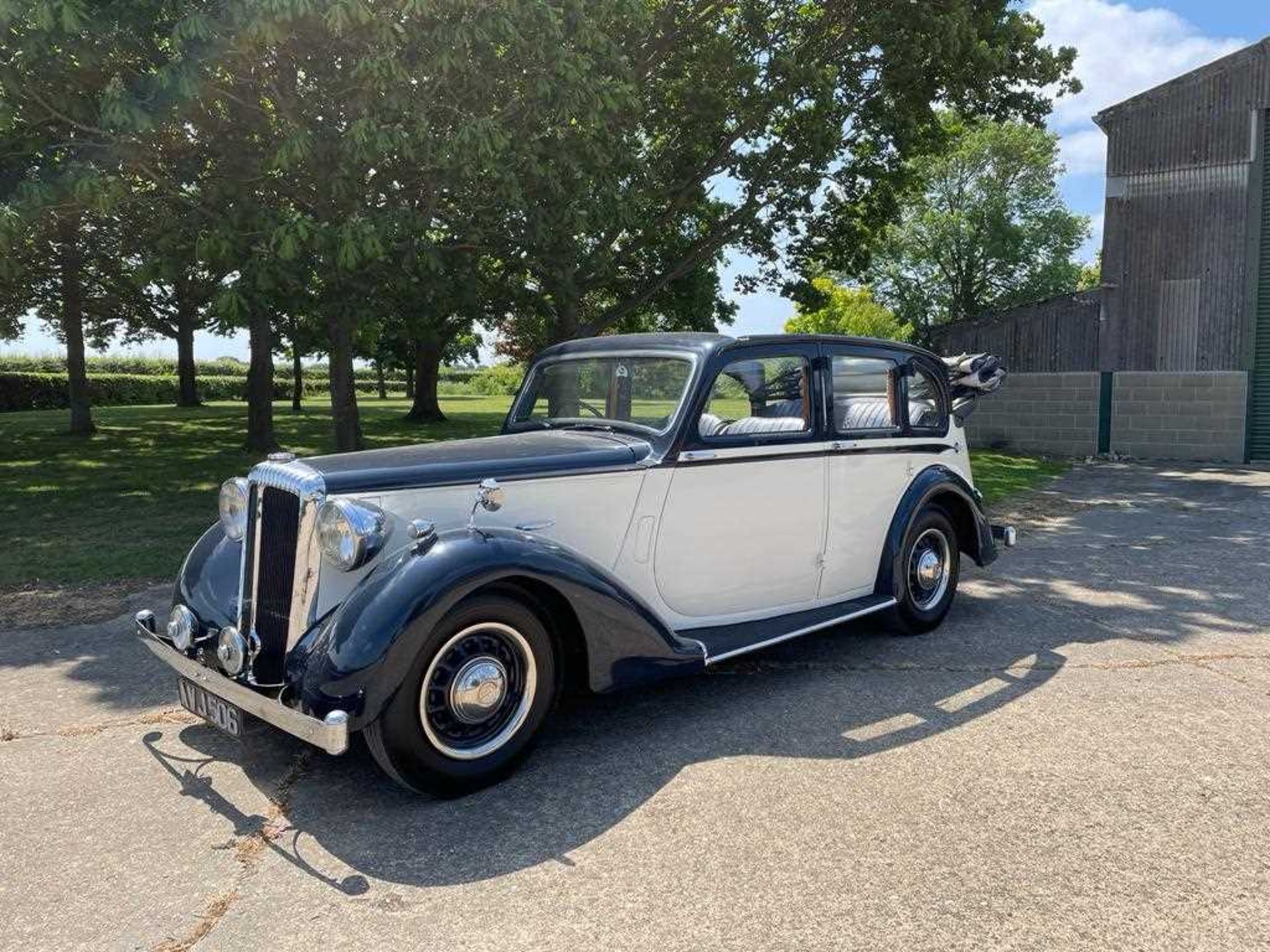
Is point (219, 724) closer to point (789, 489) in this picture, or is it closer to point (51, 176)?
point (789, 489)

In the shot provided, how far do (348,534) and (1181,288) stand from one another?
652 inches

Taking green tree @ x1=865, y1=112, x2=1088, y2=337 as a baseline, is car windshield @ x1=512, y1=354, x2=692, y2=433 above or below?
below

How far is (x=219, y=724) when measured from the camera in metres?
3.47

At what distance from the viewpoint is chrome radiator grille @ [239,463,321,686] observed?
11.4 ft

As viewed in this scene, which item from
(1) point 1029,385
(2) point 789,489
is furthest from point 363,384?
(2) point 789,489

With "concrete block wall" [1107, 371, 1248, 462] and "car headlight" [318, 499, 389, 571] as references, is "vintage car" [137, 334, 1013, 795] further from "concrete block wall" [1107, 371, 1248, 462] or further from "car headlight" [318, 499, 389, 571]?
"concrete block wall" [1107, 371, 1248, 462]

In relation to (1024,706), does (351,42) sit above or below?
above

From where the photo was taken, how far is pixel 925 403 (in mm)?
5703

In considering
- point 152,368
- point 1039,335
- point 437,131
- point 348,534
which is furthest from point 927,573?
point 152,368

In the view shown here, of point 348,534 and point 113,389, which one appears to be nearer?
point 348,534

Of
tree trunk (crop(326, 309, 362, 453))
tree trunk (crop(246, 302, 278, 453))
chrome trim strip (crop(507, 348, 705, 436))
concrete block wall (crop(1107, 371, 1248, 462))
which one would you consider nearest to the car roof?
chrome trim strip (crop(507, 348, 705, 436))

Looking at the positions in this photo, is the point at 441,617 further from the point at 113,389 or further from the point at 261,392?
the point at 113,389

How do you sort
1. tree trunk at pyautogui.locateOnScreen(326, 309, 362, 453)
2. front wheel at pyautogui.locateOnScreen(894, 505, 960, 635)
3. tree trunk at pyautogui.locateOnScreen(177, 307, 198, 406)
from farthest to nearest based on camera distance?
tree trunk at pyautogui.locateOnScreen(177, 307, 198, 406) → tree trunk at pyautogui.locateOnScreen(326, 309, 362, 453) → front wheel at pyautogui.locateOnScreen(894, 505, 960, 635)

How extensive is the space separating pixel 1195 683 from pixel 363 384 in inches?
2466
